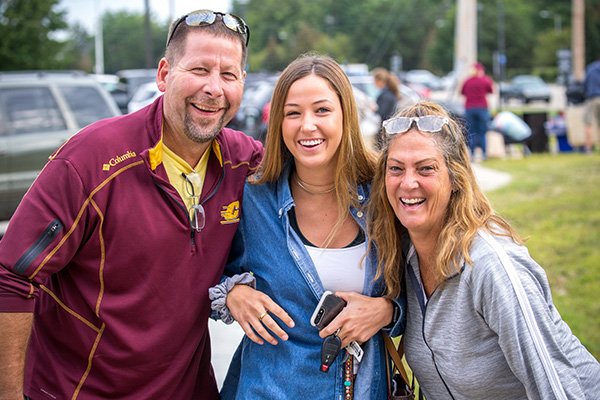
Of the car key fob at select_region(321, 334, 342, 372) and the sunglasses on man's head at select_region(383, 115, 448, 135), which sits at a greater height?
the sunglasses on man's head at select_region(383, 115, 448, 135)

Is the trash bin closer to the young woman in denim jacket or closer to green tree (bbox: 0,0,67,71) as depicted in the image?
the young woman in denim jacket

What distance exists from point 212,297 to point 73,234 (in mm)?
630

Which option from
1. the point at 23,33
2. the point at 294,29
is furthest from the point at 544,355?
the point at 294,29

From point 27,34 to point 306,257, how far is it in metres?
41.3

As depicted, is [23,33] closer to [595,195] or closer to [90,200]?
[595,195]

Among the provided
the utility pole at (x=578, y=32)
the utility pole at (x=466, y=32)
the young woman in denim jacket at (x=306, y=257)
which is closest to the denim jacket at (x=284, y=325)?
the young woman in denim jacket at (x=306, y=257)

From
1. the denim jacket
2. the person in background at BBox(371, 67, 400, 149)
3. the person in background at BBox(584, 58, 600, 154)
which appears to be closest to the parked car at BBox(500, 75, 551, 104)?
the person in background at BBox(584, 58, 600, 154)

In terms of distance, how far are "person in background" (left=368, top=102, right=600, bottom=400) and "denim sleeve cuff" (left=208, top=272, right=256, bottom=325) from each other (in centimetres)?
55

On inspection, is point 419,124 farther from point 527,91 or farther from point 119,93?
point 527,91

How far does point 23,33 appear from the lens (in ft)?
130

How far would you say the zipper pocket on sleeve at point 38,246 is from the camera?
259 centimetres

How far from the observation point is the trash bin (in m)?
18.8

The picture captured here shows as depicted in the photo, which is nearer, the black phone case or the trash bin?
the black phone case

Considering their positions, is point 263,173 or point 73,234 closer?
point 73,234
